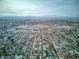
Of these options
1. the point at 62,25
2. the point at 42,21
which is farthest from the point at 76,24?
the point at 42,21

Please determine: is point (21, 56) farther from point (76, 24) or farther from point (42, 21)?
point (76, 24)

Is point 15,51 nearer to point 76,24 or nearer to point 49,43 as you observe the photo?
point 49,43

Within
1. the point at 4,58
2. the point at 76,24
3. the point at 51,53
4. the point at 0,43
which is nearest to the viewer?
the point at 4,58

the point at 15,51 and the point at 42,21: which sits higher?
the point at 42,21

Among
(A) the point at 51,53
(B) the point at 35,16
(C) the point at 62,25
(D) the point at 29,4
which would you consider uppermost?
(D) the point at 29,4

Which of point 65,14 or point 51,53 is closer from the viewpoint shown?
point 51,53

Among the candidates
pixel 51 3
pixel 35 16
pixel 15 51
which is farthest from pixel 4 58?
pixel 51 3

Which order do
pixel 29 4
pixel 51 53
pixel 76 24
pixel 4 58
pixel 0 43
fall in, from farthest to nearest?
pixel 76 24, pixel 29 4, pixel 0 43, pixel 51 53, pixel 4 58
